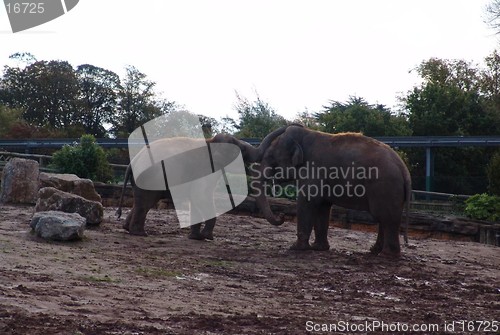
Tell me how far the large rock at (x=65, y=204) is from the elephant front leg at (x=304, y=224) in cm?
374

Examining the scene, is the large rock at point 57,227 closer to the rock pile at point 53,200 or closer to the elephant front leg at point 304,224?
the rock pile at point 53,200

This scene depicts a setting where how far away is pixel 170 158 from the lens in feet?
49.2

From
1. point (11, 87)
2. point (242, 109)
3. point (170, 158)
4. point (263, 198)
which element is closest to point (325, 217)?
point (263, 198)

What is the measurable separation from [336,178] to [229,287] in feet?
15.6

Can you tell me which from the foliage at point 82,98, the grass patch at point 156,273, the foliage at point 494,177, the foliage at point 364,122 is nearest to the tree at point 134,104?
the foliage at point 82,98

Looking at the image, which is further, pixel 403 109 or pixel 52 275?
pixel 403 109

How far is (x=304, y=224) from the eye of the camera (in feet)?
46.2

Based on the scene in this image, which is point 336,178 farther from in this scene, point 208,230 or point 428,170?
point 428,170

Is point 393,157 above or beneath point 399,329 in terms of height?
above

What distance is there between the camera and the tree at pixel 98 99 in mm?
55594

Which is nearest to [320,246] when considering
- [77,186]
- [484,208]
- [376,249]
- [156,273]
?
[376,249]

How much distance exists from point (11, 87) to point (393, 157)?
49.5 metres

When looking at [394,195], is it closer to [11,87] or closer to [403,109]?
[403,109]

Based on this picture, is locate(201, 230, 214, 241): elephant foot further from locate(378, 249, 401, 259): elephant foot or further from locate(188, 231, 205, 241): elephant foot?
locate(378, 249, 401, 259): elephant foot
